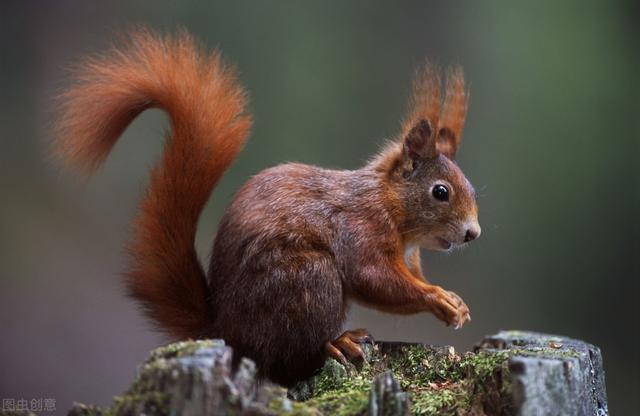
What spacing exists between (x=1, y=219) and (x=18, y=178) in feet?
0.52

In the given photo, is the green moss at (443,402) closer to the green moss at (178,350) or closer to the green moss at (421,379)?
the green moss at (421,379)

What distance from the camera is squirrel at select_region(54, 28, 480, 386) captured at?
1.50 metres

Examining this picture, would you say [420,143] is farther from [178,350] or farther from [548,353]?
[178,350]

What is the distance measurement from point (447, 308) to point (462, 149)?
1620 mm

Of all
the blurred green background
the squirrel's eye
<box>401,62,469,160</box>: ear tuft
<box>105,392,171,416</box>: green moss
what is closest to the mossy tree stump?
<box>105,392,171,416</box>: green moss

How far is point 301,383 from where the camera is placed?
1531 millimetres

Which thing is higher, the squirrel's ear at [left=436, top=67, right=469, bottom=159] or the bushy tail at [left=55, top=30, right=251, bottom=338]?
the squirrel's ear at [left=436, top=67, right=469, bottom=159]

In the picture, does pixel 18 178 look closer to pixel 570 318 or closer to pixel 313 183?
pixel 313 183

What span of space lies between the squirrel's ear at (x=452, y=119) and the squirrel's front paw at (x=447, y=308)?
0.41 m

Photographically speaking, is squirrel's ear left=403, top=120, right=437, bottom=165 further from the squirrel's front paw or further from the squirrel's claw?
the squirrel's claw

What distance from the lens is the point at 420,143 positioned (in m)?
1.77

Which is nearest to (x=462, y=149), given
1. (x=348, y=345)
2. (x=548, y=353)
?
(x=348, y=345)

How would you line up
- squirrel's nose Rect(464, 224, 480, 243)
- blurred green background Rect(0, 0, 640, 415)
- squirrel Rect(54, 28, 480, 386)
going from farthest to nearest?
blurred green background Rect(0, 0, 640, 415) < squirrel's nose Rect(464, 224, 480, 243) < squirrel Rect(54, 28, 480, 386)

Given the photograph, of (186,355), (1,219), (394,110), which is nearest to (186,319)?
(186,355)
